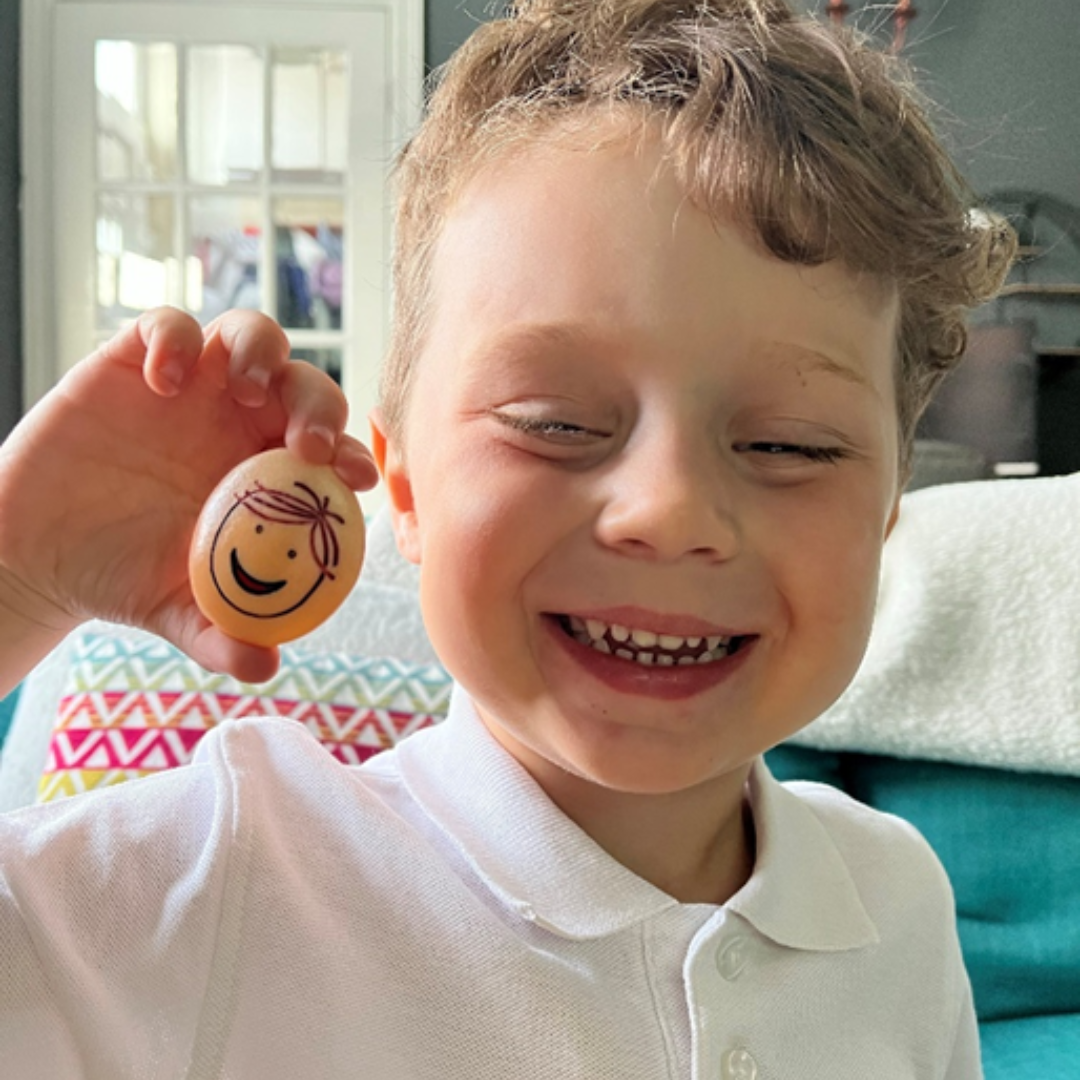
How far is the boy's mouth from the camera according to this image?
0.70m

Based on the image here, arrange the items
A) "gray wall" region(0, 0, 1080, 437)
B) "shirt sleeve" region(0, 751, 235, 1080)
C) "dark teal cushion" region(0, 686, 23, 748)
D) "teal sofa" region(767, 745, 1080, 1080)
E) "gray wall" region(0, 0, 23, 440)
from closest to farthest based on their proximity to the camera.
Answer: "shirt sleeve" region(0, 751, 235, 1080) → "teal sofa" region(767, 745, 1080, 1080) → "dark teal cushion" region(0, 686, 23, 748) → "gray wall" region(0, 0, 1080, 437) → "gray wall" region(0, 0, 23, 440)

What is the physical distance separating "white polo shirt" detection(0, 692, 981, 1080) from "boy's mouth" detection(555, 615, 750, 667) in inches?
4.8

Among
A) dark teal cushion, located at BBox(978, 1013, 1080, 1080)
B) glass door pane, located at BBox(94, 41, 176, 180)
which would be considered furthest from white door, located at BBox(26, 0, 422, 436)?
dark teal cushion, located at BBox(978, 1013, 1080, 1080)

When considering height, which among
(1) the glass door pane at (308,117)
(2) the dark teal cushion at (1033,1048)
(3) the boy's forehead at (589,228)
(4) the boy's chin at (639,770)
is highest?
(1) the glass door pane at (308,117)

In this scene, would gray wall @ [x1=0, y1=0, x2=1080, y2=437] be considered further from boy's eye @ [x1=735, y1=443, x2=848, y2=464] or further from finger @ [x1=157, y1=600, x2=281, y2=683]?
finger @ [x1=157, y1=600, x2=281, y2=683]

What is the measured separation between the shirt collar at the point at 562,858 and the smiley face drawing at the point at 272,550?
178mm

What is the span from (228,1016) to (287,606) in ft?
0.74

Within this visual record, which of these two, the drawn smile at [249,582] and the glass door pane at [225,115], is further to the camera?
the glass door pane at [225,115]

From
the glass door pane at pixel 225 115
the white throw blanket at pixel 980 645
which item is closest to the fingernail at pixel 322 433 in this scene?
the white throw blanket at pixel 980 645

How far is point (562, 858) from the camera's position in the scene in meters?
0.74

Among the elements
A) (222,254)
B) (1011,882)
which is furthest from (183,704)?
(222,254)

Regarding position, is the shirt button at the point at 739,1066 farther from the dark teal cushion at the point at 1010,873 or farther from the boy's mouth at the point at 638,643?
the dark teal cushion at the point at 1010,873

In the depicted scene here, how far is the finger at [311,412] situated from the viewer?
66 centimetres

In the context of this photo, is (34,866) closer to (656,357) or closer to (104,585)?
(104,585)
